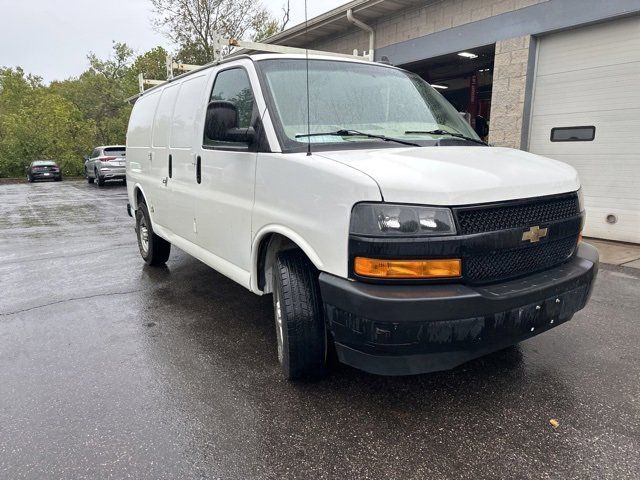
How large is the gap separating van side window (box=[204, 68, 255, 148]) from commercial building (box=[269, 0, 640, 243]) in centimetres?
404

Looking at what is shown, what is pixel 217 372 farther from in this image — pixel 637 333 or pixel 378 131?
pixel 637 333

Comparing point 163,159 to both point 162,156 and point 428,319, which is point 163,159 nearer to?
point 162,156

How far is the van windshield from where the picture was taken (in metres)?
3.06

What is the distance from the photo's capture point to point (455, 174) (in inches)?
94.7

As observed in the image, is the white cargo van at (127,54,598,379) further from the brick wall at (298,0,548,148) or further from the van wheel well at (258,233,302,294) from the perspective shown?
the brick wall at (298,0,548,148)

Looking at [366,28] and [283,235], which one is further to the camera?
[366,28]

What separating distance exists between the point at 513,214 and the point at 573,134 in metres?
6.25

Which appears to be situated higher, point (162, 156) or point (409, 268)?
point (162, 156)

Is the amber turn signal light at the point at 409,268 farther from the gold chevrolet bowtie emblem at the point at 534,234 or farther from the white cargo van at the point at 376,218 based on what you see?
the gold chevrolet bowtie emblem at the point at 534,234

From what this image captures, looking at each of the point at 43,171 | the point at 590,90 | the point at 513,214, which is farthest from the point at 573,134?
the point at 43,171

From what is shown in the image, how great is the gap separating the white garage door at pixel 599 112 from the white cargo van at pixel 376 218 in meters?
4.63

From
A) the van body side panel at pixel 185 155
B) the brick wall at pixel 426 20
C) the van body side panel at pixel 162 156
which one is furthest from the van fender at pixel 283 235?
the brick wall at pixel 426 20

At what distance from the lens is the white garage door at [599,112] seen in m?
6.90

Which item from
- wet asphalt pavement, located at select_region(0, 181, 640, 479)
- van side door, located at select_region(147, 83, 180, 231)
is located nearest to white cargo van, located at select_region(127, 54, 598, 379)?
wet asphalt pavement, located at select_region(0, 181, 640, 479)
